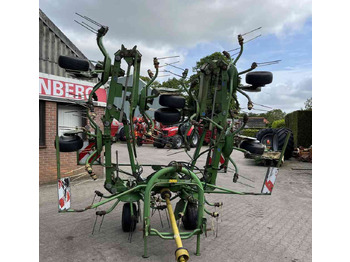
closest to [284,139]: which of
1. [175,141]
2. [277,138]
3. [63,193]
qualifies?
[277,138]

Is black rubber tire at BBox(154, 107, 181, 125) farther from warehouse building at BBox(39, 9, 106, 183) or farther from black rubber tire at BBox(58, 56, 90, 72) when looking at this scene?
warehouse building at BBox(39, 9, 106, 183)

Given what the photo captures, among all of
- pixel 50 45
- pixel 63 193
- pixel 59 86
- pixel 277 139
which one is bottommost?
pixel 63 193

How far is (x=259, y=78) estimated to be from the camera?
4.34 meters

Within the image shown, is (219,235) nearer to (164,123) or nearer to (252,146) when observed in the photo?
(252,146)

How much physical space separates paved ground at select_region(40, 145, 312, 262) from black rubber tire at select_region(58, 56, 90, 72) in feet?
7.53

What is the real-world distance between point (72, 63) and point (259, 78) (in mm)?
2643

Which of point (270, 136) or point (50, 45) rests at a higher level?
point (50, 45)

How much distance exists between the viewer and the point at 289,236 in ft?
14.9

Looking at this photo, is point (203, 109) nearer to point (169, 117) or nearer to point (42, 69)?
point (169, 117)

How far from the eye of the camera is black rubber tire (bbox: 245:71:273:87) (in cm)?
431

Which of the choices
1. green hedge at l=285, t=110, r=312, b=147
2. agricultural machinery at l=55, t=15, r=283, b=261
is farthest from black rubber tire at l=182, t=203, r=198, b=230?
green hedge at l=285, t=110, r=312, b=147

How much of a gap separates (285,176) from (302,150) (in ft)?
13.9

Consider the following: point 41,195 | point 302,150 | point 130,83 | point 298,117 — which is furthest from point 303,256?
point 298,117

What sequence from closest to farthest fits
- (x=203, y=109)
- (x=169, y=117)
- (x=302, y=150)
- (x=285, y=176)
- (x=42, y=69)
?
(x=169, y=117) → (x=203, y=109) → (x=42, y=69) → (x=285, y=176) → (x=302, y=150)
